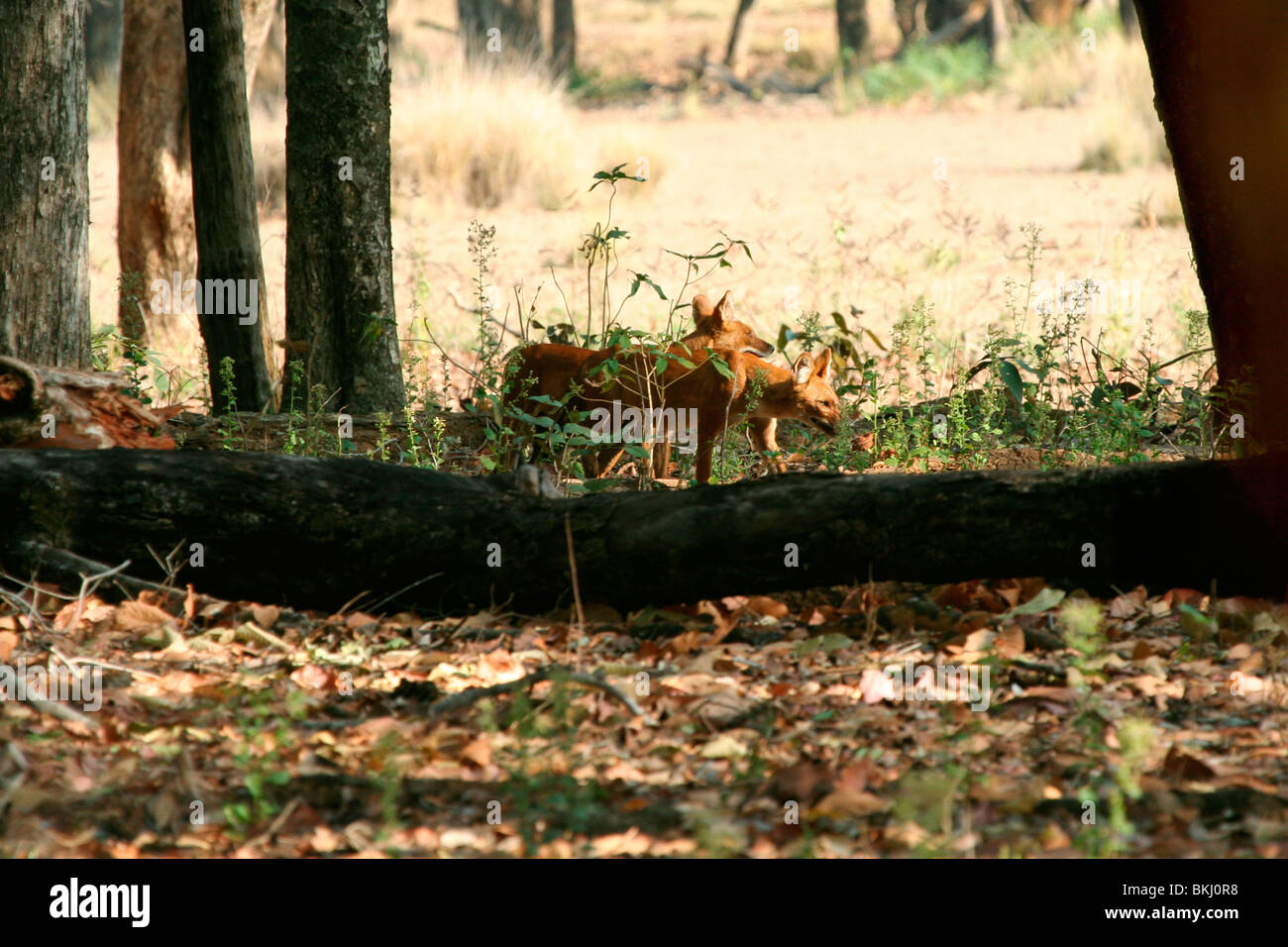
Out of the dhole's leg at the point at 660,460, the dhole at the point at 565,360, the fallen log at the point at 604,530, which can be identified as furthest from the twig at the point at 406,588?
the dhole's leg at the point at 660,460

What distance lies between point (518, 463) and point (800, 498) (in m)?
0.97

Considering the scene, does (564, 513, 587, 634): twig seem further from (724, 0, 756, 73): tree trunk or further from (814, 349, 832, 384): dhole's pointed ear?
(724, 0, 756, 73): tree trunk

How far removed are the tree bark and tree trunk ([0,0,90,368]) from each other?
0.91 metres

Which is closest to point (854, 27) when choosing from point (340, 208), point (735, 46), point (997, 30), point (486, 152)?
point (735, 46)

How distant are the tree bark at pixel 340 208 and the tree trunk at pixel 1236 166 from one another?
3232 mm

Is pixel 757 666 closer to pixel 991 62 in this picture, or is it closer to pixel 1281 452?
pixel 1281 452

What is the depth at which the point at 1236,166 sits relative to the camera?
426 cm

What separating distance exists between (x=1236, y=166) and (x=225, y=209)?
13.5ft

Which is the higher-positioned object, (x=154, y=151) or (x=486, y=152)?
(x=486, y=152)

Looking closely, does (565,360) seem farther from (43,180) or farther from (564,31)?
(564,31)

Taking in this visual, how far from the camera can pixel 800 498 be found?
384cm

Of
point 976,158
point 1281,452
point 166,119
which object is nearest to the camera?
point 1281,452

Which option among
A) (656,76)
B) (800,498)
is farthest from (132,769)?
(656,76)

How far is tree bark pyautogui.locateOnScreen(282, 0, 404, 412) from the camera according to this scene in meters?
Result: 5.95
